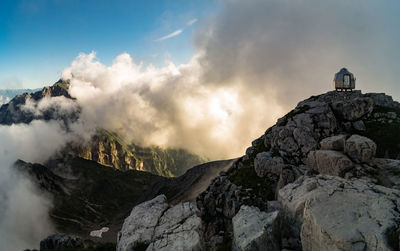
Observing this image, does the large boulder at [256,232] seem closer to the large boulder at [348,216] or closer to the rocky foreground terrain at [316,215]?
the rocky foreground terrain at [316,215]

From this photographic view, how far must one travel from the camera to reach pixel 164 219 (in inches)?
1046

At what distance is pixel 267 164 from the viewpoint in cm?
8888

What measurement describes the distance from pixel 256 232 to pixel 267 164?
7169 cm

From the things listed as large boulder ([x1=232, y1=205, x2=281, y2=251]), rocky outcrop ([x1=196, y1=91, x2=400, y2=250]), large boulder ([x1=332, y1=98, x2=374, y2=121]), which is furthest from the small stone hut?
large boulder ([x1=232, y1=205, x2=281, y2=251])

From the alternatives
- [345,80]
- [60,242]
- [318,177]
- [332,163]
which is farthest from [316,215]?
[60,242]

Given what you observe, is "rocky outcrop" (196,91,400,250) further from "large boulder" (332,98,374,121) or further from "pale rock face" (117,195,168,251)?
"pale rock face" (117,195,168,251)

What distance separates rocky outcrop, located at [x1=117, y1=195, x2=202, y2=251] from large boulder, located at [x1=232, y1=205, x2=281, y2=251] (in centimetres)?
418

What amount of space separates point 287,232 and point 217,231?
237 feet

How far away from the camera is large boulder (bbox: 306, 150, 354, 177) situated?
4098 cm

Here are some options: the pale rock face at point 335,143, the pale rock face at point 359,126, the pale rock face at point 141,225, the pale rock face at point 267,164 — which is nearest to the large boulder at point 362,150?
the pale rock face at point 335,143

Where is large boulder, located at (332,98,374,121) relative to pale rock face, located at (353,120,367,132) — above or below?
above

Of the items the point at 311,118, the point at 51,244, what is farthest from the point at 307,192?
the point at 51,244

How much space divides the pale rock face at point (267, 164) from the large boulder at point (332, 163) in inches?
1398

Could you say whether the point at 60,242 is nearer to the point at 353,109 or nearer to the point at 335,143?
the point at 335,143
